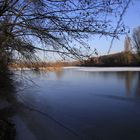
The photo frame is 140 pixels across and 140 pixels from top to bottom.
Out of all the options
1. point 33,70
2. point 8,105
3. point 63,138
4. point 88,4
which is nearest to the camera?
point 88,4

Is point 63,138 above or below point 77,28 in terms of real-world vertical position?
below

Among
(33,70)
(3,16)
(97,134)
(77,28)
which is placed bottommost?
(97,134)

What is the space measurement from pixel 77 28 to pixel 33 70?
117 centimetres

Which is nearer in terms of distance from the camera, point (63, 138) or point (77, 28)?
point (77, 28)

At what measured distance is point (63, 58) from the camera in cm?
312

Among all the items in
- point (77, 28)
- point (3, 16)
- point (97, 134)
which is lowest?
point (97, 134)

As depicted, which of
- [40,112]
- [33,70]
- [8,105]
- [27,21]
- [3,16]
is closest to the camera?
[27,21]

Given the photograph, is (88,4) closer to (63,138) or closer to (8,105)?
(63,138)

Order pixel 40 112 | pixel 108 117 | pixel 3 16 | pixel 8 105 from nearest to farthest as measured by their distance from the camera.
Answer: pixel 3 16, pixel 108 117, pixel 40 112, pixel 8 105

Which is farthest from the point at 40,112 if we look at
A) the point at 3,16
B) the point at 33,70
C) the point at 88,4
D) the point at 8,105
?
the point at 88,4

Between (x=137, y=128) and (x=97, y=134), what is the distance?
1.06 m

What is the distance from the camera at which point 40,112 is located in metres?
7.73

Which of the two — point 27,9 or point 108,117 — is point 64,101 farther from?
point 27,9

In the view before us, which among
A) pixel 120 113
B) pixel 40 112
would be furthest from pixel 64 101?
pixel 120 113
